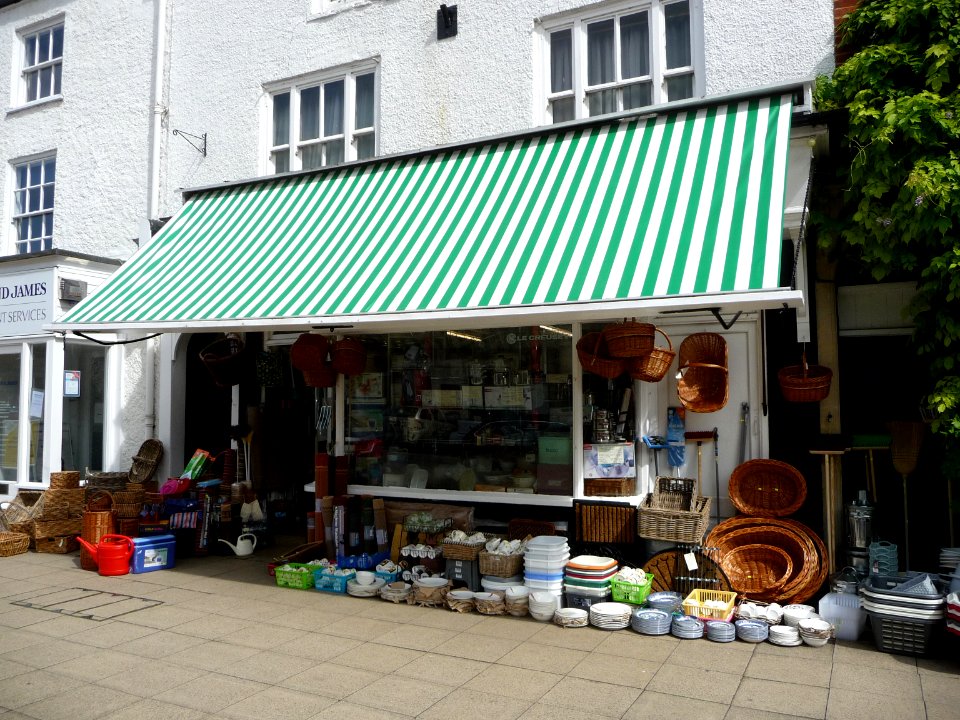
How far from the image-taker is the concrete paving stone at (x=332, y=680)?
504 centimetres

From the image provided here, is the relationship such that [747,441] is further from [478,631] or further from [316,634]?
[316,634]

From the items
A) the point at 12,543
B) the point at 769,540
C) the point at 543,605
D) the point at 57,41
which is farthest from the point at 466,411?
the point at 57,41

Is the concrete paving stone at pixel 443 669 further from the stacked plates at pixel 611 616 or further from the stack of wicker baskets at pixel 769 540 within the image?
the stack of wicker baskets at pixel 769 540

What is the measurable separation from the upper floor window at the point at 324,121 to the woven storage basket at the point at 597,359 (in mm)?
4452

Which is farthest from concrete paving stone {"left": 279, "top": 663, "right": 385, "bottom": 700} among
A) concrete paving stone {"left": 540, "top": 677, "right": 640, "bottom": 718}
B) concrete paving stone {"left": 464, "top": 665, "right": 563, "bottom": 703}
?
concrete paving stone {"left": 540, "top": 677, "right": 640, "bottom": 718}

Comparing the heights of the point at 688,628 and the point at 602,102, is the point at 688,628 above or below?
below

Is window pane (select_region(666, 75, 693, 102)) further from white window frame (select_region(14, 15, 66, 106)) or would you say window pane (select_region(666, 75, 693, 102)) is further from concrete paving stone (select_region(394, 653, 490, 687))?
white window frame (select_region(14, 15, 66, 106))

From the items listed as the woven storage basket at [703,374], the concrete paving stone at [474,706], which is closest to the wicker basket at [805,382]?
the woven storage basket at [703,374]

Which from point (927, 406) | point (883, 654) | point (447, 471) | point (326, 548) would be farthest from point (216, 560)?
point (927, 406)

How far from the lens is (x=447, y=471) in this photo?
27.5 feet

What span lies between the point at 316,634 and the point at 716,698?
10.5 ft

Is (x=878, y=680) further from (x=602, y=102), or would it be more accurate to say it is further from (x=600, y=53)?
(x=600, y=53)

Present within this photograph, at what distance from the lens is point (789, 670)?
17.3ft

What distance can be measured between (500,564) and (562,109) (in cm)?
534
